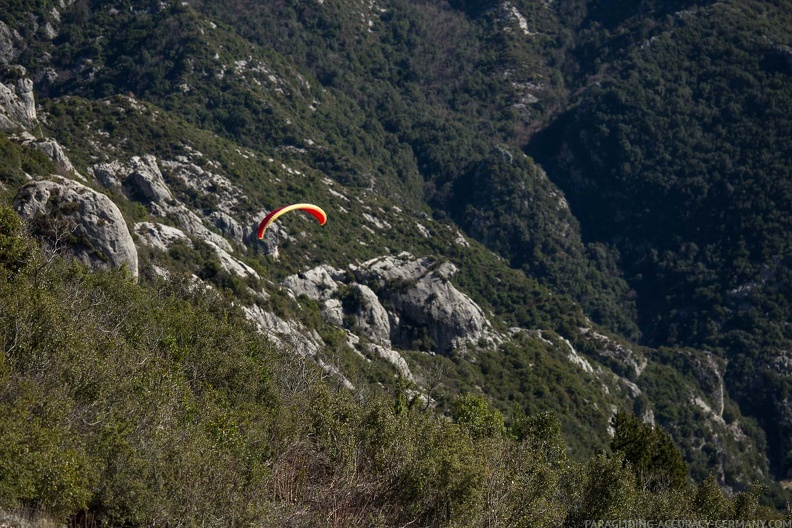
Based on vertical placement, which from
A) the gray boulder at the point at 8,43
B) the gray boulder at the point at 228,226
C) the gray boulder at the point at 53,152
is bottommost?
the gray boulder at the point at 8,43

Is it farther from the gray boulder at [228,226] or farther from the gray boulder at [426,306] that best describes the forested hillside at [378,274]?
the gray boulder at [426,306]

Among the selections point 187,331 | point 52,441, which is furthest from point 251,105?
point 52,441

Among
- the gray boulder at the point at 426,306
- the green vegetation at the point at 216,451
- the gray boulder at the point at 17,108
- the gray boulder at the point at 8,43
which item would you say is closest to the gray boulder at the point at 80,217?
the green vegetation at the point at 216,451

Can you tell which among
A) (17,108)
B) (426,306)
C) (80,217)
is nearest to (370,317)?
(426,306)

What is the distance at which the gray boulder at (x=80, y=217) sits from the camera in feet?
167

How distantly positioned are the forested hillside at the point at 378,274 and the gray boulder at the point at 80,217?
0.21m

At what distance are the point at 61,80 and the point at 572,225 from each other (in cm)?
10135

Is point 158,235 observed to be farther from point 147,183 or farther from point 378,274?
point 378,274

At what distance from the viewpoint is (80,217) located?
172 ft

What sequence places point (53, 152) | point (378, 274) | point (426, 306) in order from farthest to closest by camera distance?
1. point (378, 274)
2. point (426, 306)
3. point (53, 152)

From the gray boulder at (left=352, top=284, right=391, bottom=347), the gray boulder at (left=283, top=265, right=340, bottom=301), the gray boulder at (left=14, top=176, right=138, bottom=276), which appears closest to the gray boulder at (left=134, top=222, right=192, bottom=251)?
the gray boulder at (left=14, top=176, right=138, bottom=276)

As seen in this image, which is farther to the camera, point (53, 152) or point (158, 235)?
point (158, 235)

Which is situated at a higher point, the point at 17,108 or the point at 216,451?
the point at 216,451

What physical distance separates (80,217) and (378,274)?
1781 inches
